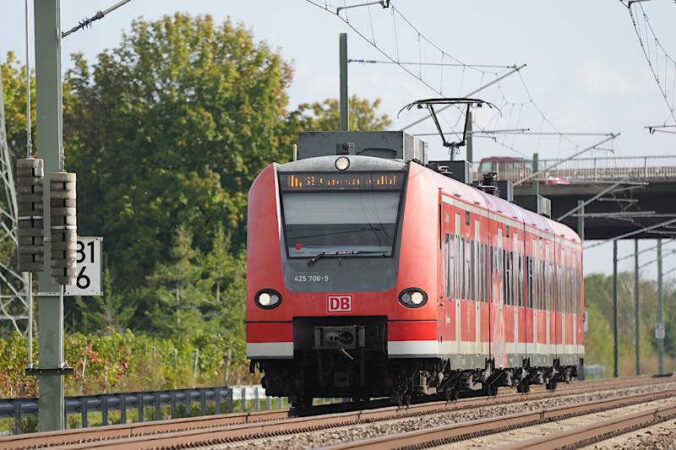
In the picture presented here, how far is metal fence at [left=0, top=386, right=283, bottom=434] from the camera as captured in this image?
22.6 m

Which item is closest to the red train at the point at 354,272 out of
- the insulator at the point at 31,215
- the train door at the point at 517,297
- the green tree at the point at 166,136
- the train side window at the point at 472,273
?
the train side window at the point at 472,273

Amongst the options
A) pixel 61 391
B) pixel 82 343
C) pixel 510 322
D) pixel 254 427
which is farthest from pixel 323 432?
pixel 82 343

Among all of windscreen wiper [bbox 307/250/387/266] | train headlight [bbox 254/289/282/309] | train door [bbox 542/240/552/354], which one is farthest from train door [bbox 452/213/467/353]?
train door [bbox 542/240/552/354]

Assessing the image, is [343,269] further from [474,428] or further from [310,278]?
[474,428]

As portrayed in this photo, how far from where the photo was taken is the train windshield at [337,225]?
2352cm

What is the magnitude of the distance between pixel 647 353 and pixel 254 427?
98.8 m

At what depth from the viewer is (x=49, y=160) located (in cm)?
2156

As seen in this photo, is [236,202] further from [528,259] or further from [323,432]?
[323,432]

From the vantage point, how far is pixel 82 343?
1618 inches

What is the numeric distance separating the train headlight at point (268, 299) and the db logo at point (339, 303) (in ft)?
2.14

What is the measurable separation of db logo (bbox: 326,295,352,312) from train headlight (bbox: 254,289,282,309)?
0.65 meters

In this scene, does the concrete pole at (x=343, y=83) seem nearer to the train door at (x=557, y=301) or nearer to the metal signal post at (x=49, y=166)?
the train door at (x=557, y=301)

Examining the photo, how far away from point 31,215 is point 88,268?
1.09m

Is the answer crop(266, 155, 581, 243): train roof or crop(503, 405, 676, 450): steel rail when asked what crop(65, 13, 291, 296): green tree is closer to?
crop(266, 155, 581, 243): train roof
